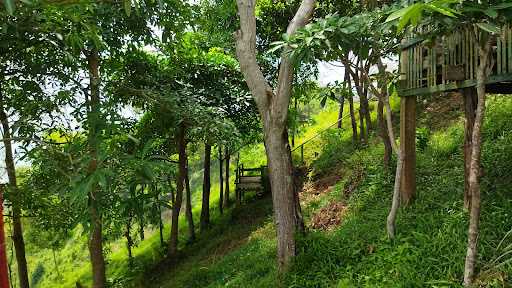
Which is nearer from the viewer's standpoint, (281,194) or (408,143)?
(281,194)

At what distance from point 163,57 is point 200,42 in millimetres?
1754

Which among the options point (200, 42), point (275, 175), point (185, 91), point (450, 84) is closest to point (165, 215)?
point (200, 42)

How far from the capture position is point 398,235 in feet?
19.2

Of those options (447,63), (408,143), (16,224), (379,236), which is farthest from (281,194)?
(16,224)

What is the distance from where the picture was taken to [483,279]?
4.17m

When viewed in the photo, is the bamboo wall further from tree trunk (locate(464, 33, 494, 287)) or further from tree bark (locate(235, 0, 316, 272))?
tree bark (locate(235, 0, 316, 272))

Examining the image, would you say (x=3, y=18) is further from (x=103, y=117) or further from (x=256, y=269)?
(x=256, y=269)

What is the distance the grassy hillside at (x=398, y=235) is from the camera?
192 inches

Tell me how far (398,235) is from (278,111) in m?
2.32

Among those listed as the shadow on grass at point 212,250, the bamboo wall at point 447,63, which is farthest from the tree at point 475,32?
the shadow on grass at point 212,250

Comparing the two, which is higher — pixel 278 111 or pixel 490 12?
pixel 490 12

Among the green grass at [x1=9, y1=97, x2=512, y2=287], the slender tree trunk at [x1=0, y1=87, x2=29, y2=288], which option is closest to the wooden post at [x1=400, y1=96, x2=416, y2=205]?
the green grass at [x1=9, y1=97, x2=512, y2=287]

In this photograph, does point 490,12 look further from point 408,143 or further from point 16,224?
point 16,224

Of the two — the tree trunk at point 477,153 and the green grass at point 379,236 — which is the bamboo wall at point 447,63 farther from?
the green grass at point 379,236
